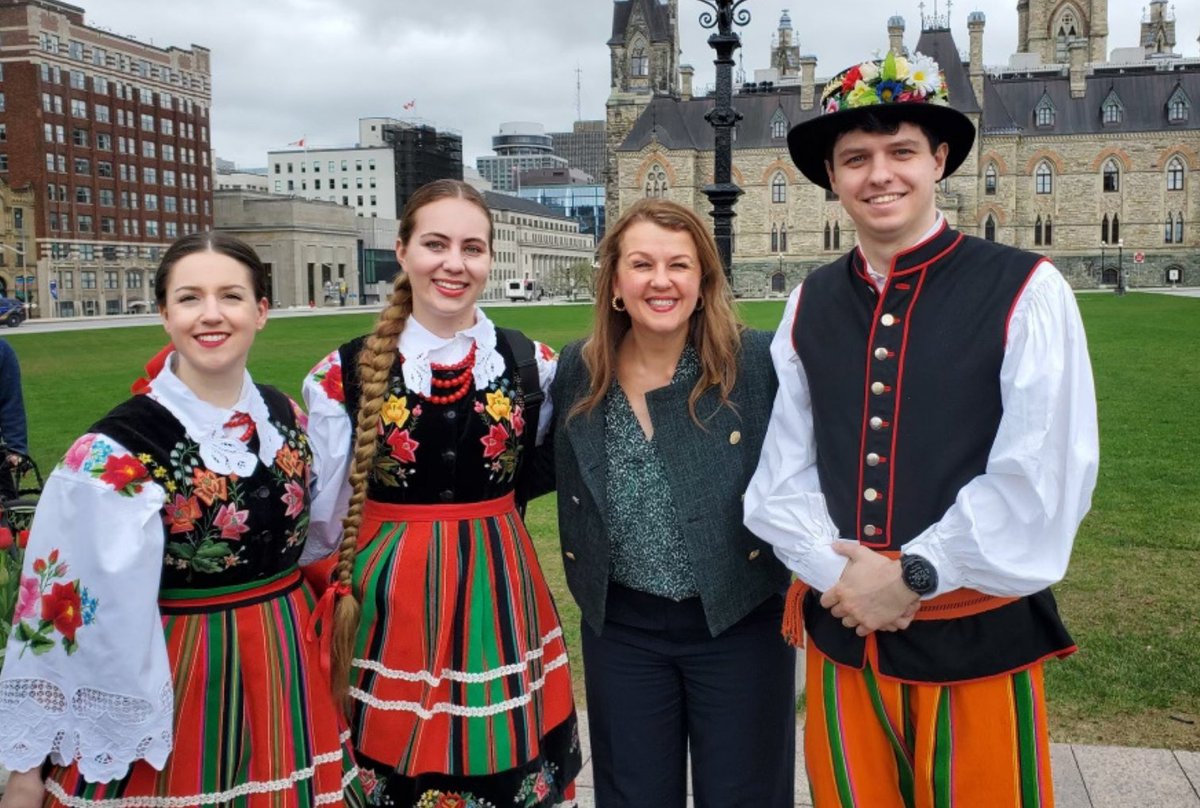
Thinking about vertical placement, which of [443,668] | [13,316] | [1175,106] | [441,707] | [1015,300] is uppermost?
[1175,106]

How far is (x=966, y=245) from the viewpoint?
Result: 260 centimetres

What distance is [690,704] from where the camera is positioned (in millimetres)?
2957

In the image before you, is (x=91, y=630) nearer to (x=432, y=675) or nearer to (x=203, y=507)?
(x=203, y=507)

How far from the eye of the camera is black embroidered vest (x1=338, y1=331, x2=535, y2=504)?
9.93 ft

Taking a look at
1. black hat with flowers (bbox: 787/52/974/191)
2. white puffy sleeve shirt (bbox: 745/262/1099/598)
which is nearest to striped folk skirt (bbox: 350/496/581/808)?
white puffy sleeve shirt (bbox: 745/262/1099/598)

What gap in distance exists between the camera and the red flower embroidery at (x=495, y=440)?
308cm

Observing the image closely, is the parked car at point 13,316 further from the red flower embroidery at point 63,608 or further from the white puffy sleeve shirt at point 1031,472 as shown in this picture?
the white puffy sleeve shirt at point 1031,472

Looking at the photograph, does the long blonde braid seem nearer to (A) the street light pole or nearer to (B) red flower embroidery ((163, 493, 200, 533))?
(B) red flower embroidery ((163, 493, 200, 533))

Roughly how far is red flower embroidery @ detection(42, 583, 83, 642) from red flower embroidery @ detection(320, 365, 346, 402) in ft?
3.02

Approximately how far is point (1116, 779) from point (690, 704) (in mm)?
2101

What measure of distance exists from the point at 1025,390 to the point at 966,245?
47 cm

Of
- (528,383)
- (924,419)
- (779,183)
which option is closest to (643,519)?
(528,383)

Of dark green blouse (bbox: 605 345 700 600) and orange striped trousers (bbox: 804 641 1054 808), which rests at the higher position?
dark green blouse (bbox: 605 345 700 600)

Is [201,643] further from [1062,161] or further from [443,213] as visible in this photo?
[1062,161]
